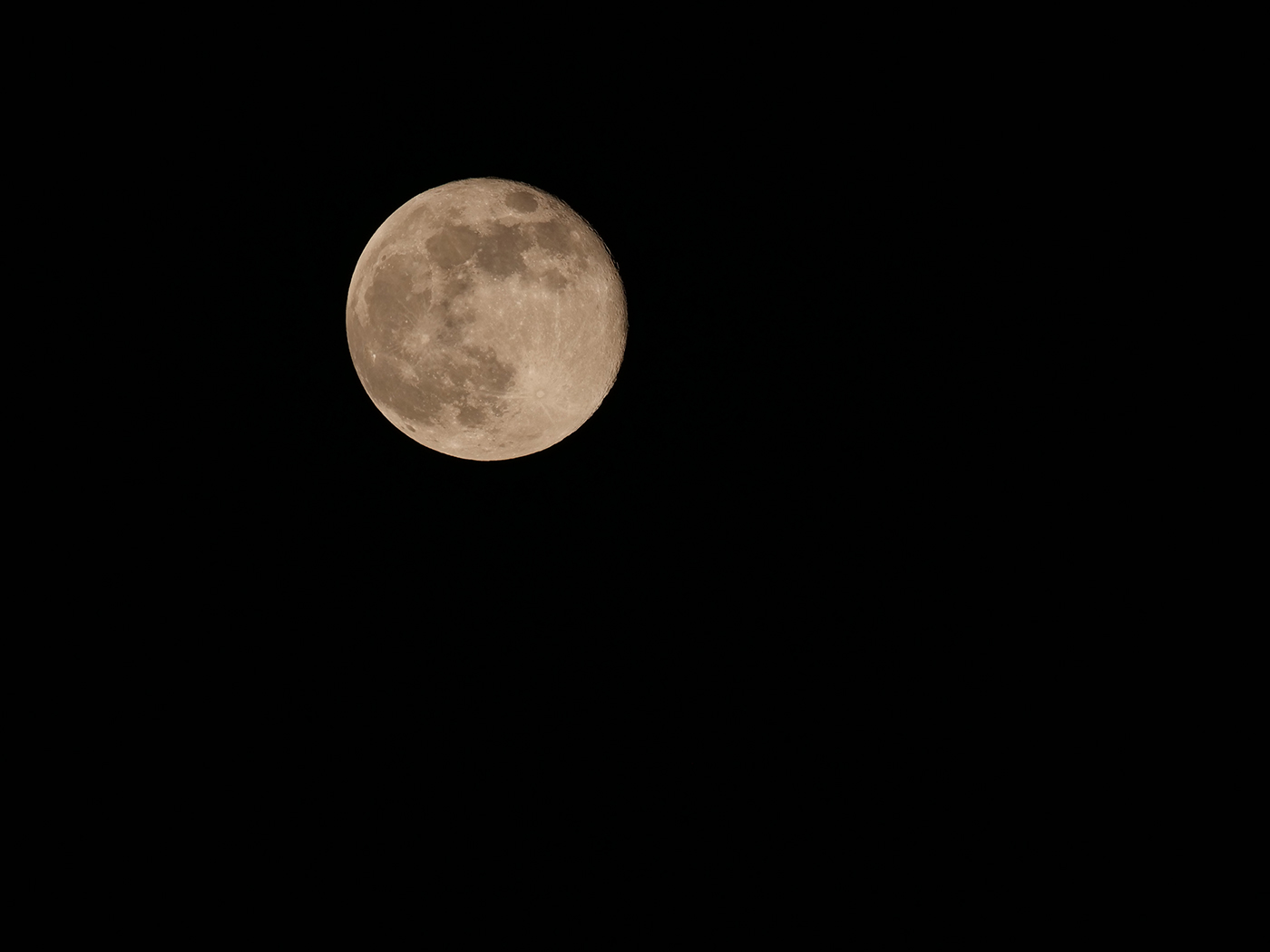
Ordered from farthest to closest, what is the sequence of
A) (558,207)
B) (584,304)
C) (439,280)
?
(558,207) < (584,304) < (439,280)

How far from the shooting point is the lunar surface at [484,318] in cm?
323

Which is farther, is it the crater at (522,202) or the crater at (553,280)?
the crater at (522,202)

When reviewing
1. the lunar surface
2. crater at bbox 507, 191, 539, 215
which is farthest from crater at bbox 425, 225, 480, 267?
crater at bbox 507, 191, 539, 215

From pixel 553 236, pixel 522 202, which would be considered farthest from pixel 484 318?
pixel 522 202

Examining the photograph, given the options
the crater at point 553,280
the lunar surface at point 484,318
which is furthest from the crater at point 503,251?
the crater at point 553,280

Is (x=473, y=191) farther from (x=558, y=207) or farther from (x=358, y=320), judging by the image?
(x=358, y=320)

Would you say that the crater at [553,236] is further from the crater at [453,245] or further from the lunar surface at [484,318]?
the crater at [453,245]

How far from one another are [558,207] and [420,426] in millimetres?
1333

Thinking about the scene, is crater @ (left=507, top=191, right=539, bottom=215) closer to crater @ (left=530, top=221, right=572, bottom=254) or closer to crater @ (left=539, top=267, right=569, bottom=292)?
crater @ (left=530, top=221, right=572, bottom=254)

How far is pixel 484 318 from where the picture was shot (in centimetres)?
319

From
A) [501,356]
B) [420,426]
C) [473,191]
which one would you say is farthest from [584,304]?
[420,426]

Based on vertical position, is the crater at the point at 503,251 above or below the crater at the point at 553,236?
below

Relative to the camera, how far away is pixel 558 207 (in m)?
3.69

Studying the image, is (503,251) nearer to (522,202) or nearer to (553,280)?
(553,280)
